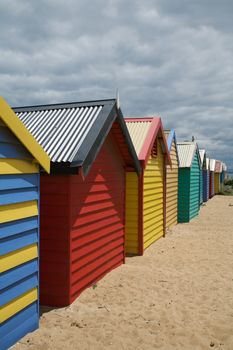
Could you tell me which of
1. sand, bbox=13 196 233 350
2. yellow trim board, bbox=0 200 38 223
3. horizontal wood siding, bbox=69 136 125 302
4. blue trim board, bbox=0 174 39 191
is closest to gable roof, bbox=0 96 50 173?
blue trim board, bbox=0 174 39 191

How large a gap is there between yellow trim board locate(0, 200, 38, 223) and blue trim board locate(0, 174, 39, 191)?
9.5 inches

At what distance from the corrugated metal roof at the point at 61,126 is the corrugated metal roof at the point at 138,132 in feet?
9.84

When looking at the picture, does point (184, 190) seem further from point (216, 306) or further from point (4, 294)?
point (4, 294)

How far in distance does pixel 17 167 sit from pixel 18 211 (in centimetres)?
59

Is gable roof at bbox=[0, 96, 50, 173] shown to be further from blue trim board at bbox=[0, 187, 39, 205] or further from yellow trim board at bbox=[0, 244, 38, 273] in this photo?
yellow trim board at bbox=[0, 244, 38, 273]

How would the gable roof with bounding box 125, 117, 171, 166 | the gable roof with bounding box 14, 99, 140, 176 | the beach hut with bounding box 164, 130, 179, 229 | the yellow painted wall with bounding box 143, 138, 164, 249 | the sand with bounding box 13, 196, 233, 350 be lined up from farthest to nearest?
the beach hut with bounding box 164, 130, 179, 229
the yellow painted wall with bounding box 143, 138, 164, 249
the gable roof with bounding box 125, 117, 171, 166
the gable roof with bounding box 14, 99, 140, 176
the sand with bounding box 13, 196, 233, 350

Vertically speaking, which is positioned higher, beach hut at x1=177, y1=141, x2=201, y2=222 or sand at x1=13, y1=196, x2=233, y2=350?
beach hut at x1=177, y1=141, x2=201, y2=222

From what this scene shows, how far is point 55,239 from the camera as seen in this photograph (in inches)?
254

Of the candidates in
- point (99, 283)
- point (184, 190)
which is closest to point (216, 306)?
point (99, 283)

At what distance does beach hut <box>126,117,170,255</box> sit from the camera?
35.3ft

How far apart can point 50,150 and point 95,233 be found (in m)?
2.19

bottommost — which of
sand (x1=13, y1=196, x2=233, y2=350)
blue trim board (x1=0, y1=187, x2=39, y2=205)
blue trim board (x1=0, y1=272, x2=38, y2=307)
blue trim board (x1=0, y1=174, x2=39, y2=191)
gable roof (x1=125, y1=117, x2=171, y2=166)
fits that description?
sand (x1=13, y1=196, x2=233, y2=350)

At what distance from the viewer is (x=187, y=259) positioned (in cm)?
1039

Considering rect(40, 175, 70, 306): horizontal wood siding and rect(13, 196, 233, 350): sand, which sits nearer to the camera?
rect(13, 196, 233, 350): sand
